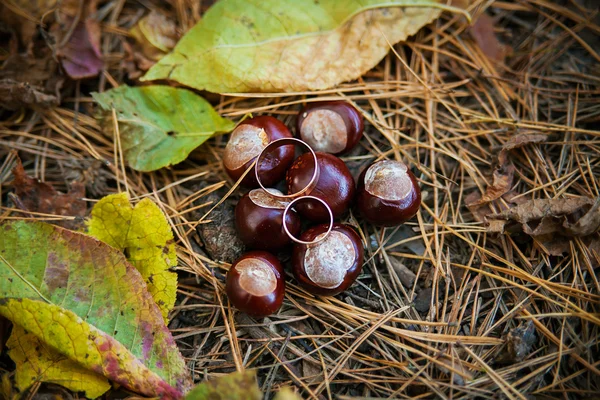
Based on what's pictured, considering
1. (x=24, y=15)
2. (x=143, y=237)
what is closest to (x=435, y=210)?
(x=143, y=237)

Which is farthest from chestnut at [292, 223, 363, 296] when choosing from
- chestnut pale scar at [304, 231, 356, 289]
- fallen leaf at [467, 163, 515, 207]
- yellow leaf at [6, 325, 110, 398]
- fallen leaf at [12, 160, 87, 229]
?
fallen leaf at [12, 160, 87, 229]

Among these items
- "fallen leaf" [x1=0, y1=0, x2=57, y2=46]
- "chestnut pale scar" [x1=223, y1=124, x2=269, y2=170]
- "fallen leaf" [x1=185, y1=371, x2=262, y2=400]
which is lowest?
"fallen leaf" [x1=185, y1=371, x2=262, y2=400]

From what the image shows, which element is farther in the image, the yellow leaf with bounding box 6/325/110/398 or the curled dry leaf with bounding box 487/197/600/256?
the curled dry leaf with bounding box 487/197/600/256

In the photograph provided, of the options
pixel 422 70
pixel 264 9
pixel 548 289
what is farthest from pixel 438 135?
pixel 264 9

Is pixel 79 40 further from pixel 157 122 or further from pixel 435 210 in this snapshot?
pixel 435 210

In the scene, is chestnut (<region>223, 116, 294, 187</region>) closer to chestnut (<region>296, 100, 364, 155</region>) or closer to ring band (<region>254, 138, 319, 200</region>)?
ring band (<region>254, 138, 319, 200</region>)

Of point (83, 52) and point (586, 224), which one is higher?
point (83, 52)

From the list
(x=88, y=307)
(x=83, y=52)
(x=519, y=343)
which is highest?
(x=83, y=52)
